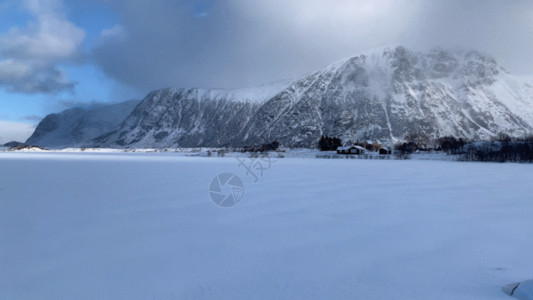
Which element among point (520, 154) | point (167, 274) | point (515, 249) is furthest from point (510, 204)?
point (520, 154)

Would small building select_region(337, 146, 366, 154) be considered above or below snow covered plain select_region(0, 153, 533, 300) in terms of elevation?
above

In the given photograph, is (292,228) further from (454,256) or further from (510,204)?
(510,204)

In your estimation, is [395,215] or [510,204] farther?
[510,204]

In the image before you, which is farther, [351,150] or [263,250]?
[351,150]

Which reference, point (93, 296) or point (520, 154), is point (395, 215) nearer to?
point (93, 296)

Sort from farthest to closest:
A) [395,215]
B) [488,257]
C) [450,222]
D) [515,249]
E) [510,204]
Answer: [510,204] → [395,215] → [450,222] → [515,249] → [488,257]

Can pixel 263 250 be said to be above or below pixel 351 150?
below

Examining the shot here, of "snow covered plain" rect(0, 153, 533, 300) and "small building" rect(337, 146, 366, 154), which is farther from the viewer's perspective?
"small building" rect(337, 146, 366, 154)

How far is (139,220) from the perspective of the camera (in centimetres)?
960

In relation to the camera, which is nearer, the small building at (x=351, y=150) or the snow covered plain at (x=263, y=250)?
the snow covered plain at (x=263, y=250)

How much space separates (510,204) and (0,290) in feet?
54.5

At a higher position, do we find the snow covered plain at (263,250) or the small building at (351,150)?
the small building at (351,150)

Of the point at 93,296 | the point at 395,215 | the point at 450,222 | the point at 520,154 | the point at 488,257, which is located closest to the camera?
the point at 93,296

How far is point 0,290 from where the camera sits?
16.3ft
